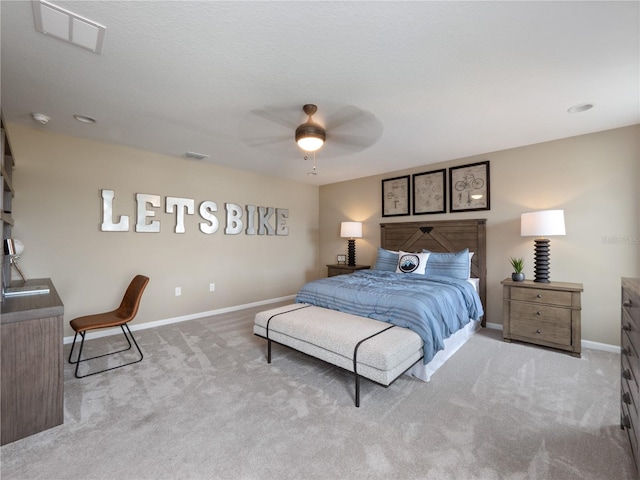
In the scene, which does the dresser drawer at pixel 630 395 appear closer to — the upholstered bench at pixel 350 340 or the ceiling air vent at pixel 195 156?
the upholstered bench at pixel 350 340

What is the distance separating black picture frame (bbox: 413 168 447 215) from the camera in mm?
4258

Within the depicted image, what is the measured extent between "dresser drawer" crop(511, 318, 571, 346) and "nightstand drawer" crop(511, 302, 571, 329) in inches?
1.3

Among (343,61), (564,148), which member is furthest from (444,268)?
(343,61)

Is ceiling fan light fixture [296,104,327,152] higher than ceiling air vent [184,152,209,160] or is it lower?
lower

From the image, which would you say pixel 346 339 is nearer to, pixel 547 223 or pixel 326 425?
pixel 326 425

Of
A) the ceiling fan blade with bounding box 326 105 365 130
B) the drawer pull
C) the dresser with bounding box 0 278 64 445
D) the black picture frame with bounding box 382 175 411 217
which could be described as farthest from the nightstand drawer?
the dresser with bounding box 0 278 64 445

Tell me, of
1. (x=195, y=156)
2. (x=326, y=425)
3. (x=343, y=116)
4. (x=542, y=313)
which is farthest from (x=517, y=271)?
(x=195, y=156)

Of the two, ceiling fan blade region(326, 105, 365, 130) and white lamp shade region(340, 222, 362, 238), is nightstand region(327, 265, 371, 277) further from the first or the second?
ceiling fan blade region(326, 105, 365, 130)

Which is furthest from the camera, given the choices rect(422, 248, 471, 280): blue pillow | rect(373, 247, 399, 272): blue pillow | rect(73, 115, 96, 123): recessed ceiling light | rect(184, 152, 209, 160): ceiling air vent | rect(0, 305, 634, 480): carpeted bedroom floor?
rect(373, 247, 399, 272): blue pillow

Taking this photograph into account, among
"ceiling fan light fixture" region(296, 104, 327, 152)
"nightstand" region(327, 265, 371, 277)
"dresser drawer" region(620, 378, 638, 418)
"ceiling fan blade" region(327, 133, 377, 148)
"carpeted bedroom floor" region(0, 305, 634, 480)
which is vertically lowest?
"carpeted bedroom floor" region(0, 305, 634, 480)

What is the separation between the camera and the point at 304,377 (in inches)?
95.9

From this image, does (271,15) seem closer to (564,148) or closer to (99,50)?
(99,50)

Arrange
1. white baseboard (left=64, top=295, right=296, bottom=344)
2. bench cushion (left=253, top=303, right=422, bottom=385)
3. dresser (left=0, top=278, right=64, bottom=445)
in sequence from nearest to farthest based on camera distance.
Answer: dresser (left=0, top=278, right=64, bottom=445) < bench cushion (left=253, top=303, right=422, bottom=385) < white baseboard (left=64, top=295, right=296, bottom=344)

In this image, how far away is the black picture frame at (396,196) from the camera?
4.66 m
